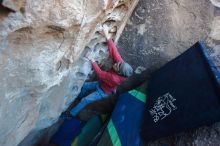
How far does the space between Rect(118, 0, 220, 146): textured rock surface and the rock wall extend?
242mm

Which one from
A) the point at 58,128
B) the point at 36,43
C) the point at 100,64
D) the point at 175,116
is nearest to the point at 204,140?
the point at 175,116

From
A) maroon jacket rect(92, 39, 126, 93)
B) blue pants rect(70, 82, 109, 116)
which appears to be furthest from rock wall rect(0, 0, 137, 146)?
blue pants rect(70, 82, 109, 116)

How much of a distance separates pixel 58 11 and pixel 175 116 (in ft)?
3.11

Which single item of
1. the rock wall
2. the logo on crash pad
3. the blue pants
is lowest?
the logo on crash pad

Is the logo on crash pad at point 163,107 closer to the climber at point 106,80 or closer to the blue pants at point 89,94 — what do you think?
the climber at point 106,80

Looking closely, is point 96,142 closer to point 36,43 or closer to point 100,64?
point 100,64

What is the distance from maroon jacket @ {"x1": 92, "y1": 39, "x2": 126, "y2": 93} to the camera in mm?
2158

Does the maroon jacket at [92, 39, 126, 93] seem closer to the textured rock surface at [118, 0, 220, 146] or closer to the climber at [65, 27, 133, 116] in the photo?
the climber at [65, 27, 133, 116]

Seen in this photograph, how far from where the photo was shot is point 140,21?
7.27ft

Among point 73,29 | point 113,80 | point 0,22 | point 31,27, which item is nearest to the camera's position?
point 0,22

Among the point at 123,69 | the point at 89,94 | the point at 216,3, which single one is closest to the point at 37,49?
the point at 123,69

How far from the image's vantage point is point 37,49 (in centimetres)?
135

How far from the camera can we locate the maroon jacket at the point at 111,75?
216cm

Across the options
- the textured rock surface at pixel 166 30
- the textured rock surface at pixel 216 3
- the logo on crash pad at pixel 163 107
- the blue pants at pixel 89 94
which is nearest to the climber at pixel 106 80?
the blue pants at pixel 89 94
